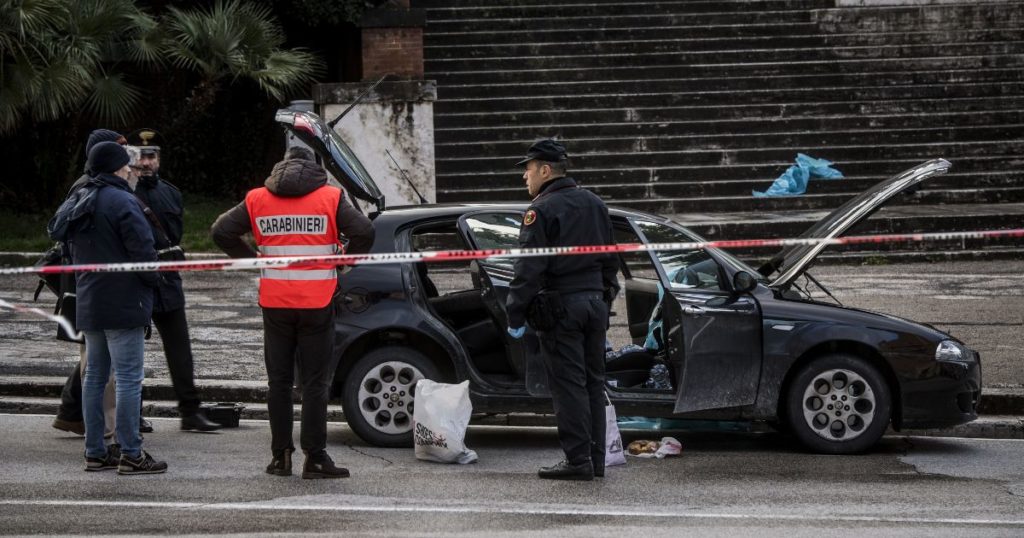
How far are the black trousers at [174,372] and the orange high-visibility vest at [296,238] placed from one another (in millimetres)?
1533

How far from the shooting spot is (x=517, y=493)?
7371 millimetres

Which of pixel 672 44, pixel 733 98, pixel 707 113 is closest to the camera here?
pixel 707 113

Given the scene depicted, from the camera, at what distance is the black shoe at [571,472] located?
7.71 meters

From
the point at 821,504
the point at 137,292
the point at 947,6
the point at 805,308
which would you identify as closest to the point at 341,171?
the point at 137,292

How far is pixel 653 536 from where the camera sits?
6.44 meters

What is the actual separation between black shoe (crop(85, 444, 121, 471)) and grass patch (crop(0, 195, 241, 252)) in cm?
942

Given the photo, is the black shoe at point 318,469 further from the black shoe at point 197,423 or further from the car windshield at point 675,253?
the car windshield at point 675,253

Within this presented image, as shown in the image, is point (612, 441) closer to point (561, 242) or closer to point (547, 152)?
point (561, 242)

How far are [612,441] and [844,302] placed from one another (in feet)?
19.9

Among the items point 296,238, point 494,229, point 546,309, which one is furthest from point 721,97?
point 296,238

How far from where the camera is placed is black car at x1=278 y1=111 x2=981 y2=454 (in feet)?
27.3

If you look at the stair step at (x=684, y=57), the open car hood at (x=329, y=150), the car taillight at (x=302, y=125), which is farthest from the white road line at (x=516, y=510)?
the stair step at (x=684, y=57)

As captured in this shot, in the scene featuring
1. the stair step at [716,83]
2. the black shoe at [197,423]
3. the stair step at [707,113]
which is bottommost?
the black shoe at [197,423]

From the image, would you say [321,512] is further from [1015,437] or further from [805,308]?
[1015,437]
